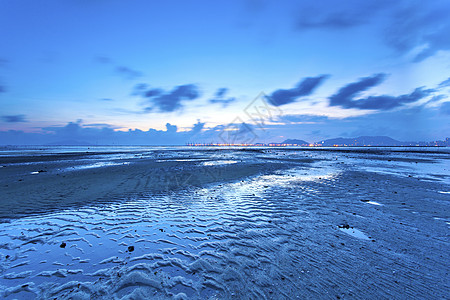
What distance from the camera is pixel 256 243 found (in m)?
5.80

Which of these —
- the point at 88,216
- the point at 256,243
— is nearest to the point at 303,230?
the point at 256,243

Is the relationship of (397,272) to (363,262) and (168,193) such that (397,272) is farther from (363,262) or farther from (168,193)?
(168,193)

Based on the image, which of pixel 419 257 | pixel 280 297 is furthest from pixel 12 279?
pixel 419 257

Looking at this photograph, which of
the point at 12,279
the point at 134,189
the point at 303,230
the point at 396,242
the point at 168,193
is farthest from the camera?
the point at 134,189

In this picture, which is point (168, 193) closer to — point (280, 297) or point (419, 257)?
point (280, 297)

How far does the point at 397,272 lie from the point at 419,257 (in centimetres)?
126

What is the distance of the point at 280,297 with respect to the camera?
3.59 m

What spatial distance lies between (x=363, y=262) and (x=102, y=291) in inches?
235

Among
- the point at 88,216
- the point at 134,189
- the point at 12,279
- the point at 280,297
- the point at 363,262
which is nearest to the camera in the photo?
the point at 280,297

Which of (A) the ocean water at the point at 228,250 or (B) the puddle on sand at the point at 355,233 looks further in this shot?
(B) the puddle on sand at the point at 355,233

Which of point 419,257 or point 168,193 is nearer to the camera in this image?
point 419,257

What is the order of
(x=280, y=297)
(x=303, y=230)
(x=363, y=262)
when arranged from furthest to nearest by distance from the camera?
(x=303, y=230) < (x=363, y=262) < (x=280, y=297)

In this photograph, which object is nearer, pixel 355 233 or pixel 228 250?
pixel 228 250

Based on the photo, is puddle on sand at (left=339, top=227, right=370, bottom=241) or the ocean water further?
puddle on sand at (left=339, top=227, right=370, bottom=241)
